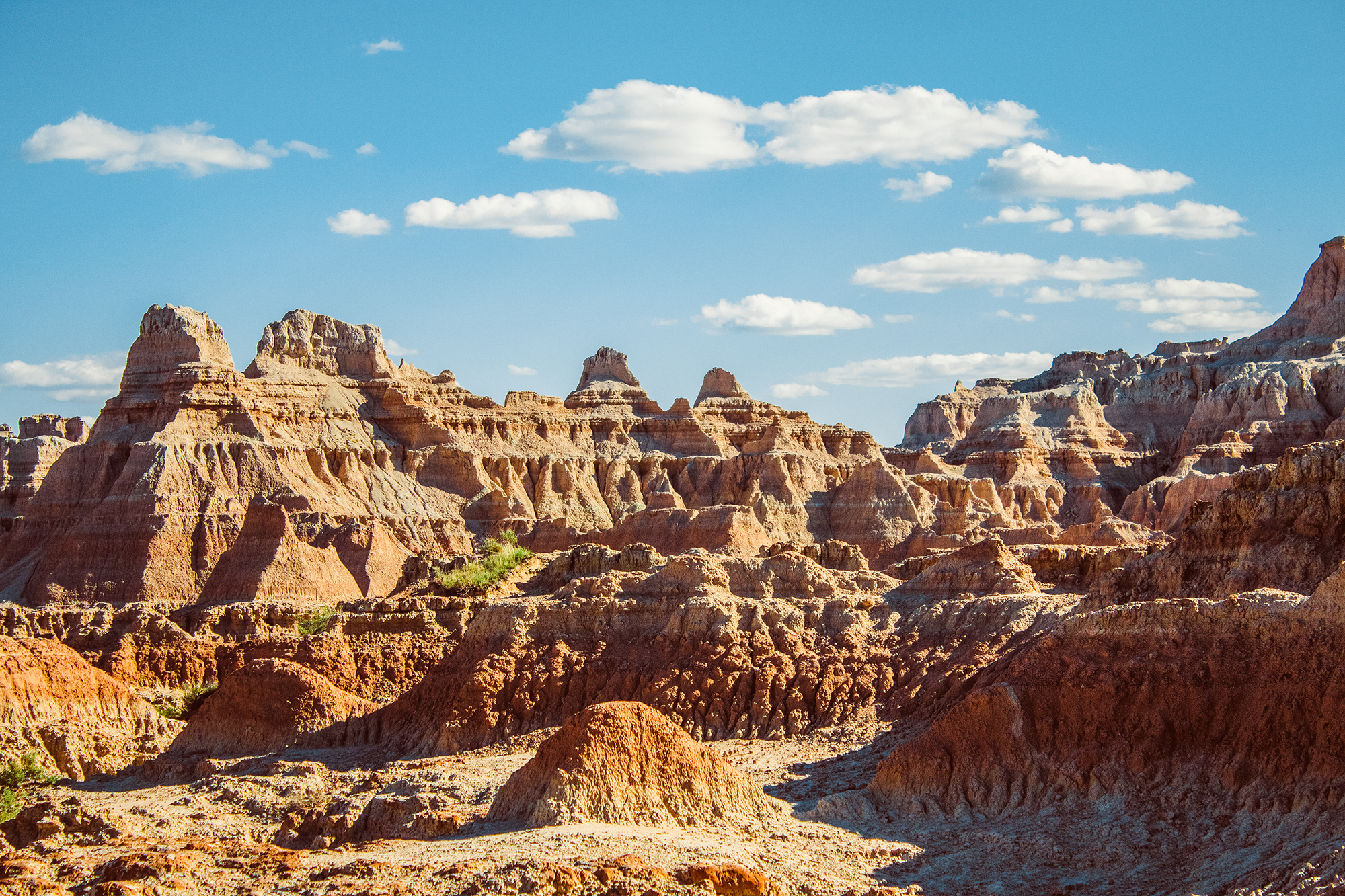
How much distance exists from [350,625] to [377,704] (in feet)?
15.9

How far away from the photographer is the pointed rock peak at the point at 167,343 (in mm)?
97375

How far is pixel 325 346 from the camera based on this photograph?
116375 millimetres

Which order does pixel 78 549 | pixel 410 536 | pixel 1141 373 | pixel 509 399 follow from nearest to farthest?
pixel 78 549 → pixel 410 536 → pixel 509 399 → pixel 1141 373

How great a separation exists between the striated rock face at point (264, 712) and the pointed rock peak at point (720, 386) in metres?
87.3

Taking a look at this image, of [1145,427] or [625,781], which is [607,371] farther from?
[625,781]

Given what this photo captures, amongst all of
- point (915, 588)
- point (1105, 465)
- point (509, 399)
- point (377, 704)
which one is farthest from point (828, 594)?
point (1105, 465)

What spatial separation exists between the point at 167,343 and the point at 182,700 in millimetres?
46094

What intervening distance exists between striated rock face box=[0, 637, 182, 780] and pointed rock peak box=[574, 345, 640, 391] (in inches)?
3363

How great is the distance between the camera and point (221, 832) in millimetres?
35938

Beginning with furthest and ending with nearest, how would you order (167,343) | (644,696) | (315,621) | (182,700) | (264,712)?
1. (167,343)
2. (315,621)
3. (182,700)
4. (264,712)
5. (644,696)

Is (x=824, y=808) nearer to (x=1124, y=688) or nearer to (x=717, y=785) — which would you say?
(x=717, y=785)

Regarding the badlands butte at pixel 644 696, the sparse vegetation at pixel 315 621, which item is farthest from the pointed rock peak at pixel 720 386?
the sparse vegetation at pixel 315 621

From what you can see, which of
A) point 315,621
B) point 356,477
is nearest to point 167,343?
point 356,477

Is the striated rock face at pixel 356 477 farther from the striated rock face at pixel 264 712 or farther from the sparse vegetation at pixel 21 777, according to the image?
the sparse vegetation at pixel 21 777
